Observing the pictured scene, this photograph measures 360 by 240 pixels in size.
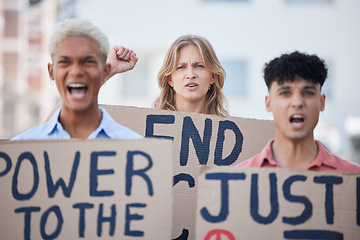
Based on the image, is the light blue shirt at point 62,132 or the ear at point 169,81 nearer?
the light blue shirt at point 62,132

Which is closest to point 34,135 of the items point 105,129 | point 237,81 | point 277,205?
point 105,129

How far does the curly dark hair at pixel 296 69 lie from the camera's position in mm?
2713

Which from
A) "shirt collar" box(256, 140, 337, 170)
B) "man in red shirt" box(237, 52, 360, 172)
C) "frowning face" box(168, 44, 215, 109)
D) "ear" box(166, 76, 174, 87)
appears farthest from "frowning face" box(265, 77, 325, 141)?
"ear" box(166, 76, 174, 87)

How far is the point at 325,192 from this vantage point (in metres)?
2.66

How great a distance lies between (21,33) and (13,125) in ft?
14.2

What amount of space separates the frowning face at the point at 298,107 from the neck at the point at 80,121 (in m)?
A: 0.87

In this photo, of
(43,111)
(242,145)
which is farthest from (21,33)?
(242,145)

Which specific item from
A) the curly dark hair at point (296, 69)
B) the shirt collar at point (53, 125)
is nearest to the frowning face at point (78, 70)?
the shirt collar at point (53, 125)

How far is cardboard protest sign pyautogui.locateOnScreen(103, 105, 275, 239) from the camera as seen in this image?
350cm

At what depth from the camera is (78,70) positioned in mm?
2652

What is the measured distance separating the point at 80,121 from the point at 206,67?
1340mm

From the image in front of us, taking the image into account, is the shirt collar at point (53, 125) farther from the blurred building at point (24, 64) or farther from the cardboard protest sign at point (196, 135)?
the blurred building at point (24, 64)

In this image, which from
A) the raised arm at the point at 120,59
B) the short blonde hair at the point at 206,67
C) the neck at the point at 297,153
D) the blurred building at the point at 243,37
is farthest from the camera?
the blurred building at the point at 243,37

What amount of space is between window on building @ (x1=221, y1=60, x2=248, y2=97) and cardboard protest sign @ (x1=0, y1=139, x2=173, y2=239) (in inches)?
470
